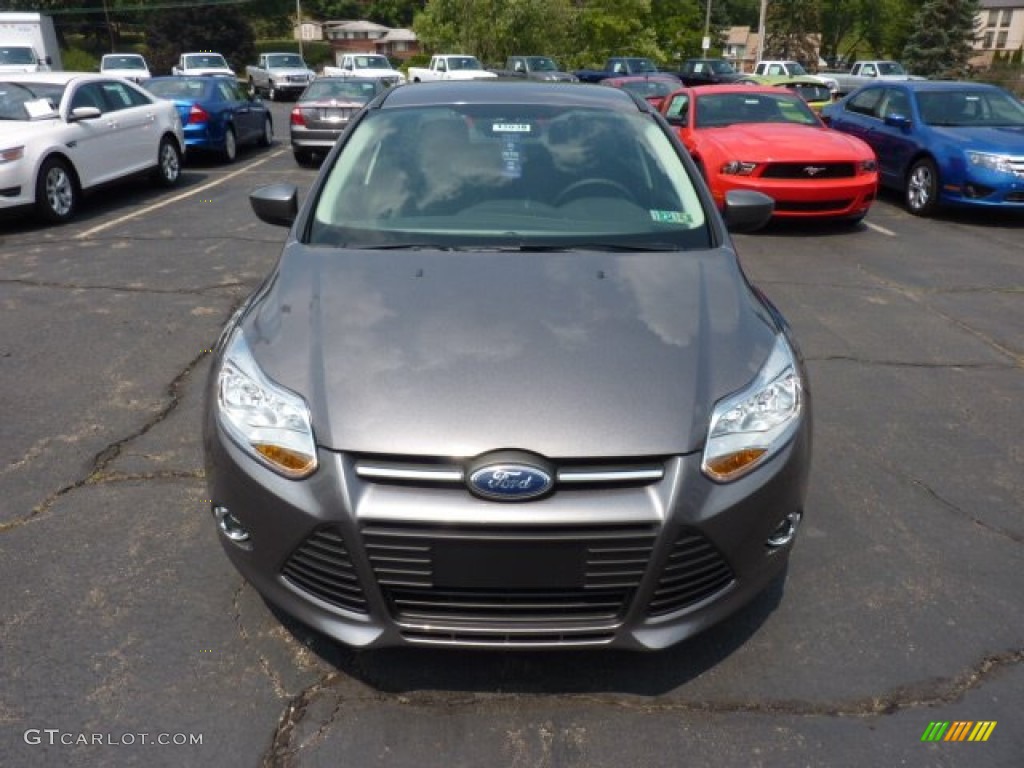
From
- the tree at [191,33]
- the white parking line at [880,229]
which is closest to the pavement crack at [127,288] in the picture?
the white parking line at [880,229]

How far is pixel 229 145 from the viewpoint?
49.1ft

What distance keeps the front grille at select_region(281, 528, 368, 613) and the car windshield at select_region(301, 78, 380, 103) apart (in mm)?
13394

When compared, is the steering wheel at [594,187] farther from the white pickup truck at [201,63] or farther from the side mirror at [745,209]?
the white pickup truck at [201,63]

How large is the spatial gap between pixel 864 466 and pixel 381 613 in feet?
8.93

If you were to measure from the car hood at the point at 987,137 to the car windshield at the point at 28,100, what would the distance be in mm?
10350

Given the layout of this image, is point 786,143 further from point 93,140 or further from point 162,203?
point 93,140

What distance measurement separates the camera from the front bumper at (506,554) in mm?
2227

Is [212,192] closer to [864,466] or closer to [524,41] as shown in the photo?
[864,466]

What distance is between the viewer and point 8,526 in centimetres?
352

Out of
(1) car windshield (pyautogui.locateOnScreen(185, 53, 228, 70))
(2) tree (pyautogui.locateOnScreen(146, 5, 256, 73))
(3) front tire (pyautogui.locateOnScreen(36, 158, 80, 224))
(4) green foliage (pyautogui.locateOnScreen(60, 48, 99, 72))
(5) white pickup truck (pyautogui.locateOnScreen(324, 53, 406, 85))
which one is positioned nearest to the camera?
(3) front tire (pyautogui.locateOnScreen(36, 158, 80, 224))

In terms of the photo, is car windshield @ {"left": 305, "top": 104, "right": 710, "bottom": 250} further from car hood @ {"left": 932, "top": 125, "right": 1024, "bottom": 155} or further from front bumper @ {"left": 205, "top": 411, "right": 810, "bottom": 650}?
car hood @ {"left": 932, "top": 125, "right": 1024, "bottom": 155}

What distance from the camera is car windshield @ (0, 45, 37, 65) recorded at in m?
24.7

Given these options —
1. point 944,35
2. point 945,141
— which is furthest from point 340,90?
point 944,35

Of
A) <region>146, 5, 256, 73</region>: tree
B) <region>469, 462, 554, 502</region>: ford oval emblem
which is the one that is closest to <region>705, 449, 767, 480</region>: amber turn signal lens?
<region>469, 462, 554, 502</region>: ford oval emblem
